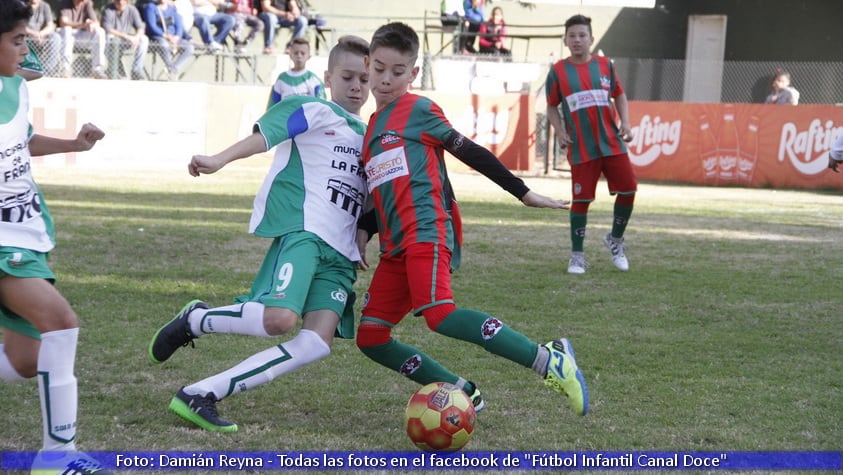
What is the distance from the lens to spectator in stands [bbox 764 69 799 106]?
2062 cm

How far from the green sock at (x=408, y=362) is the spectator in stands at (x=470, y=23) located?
2142cm

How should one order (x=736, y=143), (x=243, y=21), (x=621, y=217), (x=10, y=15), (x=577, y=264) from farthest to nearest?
(x=243, y=21), (x=736, y=143), (x=621, y=217), (x=577, y=264), (x=10, y=15)

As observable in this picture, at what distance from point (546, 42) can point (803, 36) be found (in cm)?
698

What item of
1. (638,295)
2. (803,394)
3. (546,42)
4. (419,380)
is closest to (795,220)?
(638,295)

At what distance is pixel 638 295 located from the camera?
759cm

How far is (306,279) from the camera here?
13.7 ft

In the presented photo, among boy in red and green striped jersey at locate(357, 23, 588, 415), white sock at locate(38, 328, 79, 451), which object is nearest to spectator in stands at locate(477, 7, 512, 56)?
boy in red and green striped jersey at locate(357, 23, 588, 415)

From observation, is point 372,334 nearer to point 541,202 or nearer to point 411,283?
point 411,283

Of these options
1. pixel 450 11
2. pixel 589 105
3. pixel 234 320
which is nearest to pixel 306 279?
pixel 234 320

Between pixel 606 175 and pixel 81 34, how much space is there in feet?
47.7

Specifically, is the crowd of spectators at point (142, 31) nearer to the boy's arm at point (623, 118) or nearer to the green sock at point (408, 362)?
the boy's arm at point (623, 118)

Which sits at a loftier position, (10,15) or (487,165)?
(10,15)

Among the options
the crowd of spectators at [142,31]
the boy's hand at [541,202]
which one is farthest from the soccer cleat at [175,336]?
the crowd of spectators at [142,31]

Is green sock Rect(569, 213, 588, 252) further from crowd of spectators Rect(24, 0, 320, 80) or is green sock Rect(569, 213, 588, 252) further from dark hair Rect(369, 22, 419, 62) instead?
crowd of spectators Rect(24, 0, 320, 80)
